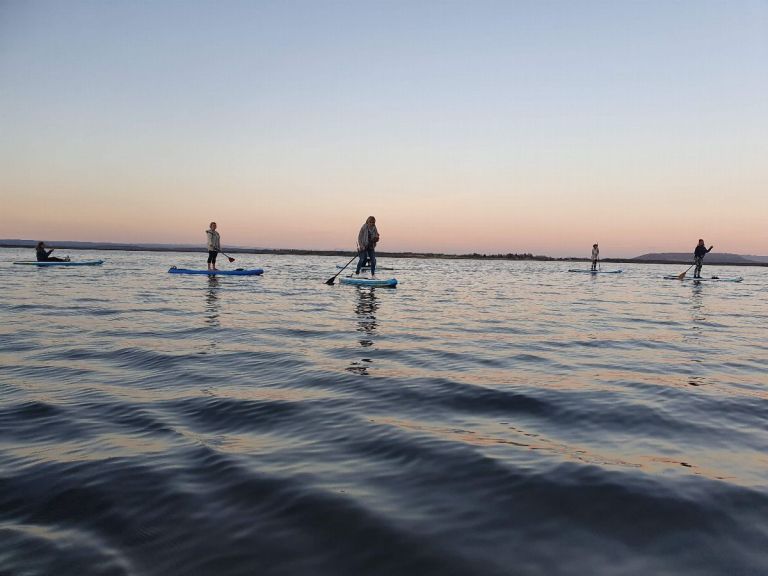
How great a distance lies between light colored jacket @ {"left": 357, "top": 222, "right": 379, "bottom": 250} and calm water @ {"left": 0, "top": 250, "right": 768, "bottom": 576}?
14.0 meters

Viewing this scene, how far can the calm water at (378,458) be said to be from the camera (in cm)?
271

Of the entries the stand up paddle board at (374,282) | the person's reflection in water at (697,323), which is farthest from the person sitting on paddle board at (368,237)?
the person's reflection in water at (697,323)

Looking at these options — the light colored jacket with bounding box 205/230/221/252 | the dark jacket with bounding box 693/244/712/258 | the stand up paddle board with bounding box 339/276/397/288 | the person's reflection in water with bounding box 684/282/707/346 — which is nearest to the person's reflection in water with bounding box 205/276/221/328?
the stand up paddle board with bounding box 339/276/397/288

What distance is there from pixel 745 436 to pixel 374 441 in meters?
3.45

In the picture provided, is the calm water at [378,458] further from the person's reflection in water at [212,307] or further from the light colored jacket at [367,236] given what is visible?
the light colored jacket at [367,236]

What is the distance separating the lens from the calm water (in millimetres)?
2715

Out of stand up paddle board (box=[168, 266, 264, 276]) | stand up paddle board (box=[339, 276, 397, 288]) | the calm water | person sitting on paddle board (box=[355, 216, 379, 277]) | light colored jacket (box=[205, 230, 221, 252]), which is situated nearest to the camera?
the calm water

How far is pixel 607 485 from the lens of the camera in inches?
140

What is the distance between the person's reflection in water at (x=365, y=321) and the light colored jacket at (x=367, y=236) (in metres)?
2.76

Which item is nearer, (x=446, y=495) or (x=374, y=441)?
(x=446, y=495)

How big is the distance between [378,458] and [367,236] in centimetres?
1955

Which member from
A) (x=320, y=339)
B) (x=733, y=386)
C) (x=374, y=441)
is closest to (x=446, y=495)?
(x=374, y=441)

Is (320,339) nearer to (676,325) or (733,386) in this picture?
(733,386)

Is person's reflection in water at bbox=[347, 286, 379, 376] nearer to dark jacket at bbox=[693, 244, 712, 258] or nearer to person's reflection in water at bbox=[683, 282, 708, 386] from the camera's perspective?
person's reflection in water at bbox=[683, 282, 708, 386]
